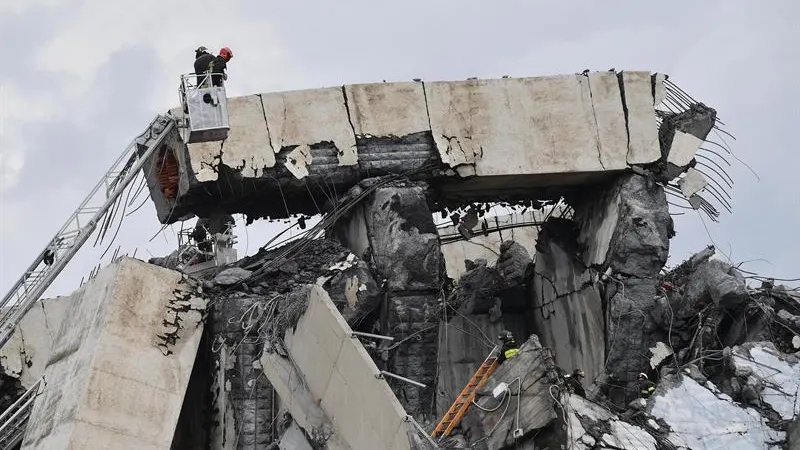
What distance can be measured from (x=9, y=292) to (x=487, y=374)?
5125mm

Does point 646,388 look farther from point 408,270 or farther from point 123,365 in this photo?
point 123,365

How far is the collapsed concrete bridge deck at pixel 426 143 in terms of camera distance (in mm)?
12820

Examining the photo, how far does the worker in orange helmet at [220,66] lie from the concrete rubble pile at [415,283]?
15.6 inches

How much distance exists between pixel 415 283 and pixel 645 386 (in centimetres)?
248

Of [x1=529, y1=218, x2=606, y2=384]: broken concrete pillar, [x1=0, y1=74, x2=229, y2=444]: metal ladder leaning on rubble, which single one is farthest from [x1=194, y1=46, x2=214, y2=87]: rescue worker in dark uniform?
[x1=529, y1=218, x2=606, y2=384]: broken concrete pillar

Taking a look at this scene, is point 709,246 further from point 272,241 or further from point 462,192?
point 272,241

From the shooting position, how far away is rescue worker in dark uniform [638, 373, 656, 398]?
37.9 feet

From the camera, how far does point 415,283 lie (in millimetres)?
12734

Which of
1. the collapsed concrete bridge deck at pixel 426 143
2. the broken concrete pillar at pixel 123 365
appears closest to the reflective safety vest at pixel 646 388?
the collapsed concrete bridge deck at pixel 426 143

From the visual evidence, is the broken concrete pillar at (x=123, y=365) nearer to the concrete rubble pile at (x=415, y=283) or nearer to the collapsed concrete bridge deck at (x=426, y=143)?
the concrete rubble pile at (x=415, y=283)

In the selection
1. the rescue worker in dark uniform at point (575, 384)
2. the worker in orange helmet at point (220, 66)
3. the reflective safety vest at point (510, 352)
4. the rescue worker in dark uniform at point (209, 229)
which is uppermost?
the worker in orange helmet at point (220, 66)

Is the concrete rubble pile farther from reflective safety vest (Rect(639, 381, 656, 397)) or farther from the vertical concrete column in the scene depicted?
reflective safety vest (Rect(639, 381, 656, 397))

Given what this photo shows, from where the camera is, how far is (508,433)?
9281 mm

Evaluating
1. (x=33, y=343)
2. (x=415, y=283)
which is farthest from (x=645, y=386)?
(x=33, y=343)
